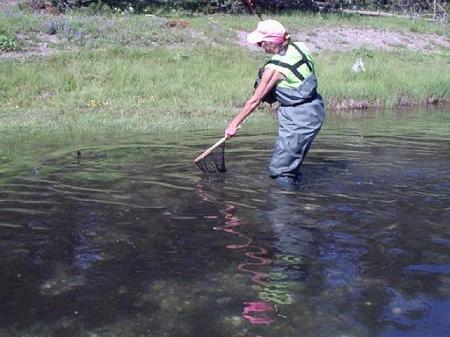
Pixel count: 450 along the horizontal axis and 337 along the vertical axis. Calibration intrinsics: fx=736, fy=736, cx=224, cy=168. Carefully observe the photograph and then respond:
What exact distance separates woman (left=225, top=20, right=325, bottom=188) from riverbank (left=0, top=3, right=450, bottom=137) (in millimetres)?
5206

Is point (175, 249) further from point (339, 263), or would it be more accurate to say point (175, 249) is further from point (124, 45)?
point (124, 45)

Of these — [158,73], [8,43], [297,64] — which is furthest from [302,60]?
[8,43]

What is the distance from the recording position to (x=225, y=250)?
573cm

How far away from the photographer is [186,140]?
11.6 m

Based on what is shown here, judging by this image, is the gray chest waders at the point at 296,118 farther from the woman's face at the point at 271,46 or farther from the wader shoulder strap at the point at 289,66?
the woman's face at the point at 271,46

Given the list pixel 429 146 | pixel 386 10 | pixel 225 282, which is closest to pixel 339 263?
pixel 225 282

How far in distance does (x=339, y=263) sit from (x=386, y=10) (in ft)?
134

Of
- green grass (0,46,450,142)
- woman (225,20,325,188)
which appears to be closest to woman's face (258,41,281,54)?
woman (225,20,325,188)

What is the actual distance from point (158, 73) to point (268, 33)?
440 inches

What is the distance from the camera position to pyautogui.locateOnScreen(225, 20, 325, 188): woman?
7413mm

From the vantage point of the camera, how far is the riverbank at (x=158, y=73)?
14.6m

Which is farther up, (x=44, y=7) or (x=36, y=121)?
(x=44, y=7)

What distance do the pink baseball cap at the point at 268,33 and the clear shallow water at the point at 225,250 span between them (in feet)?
5.21

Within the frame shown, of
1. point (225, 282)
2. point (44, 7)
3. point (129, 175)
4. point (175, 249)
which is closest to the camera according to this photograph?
point (225, 282)
